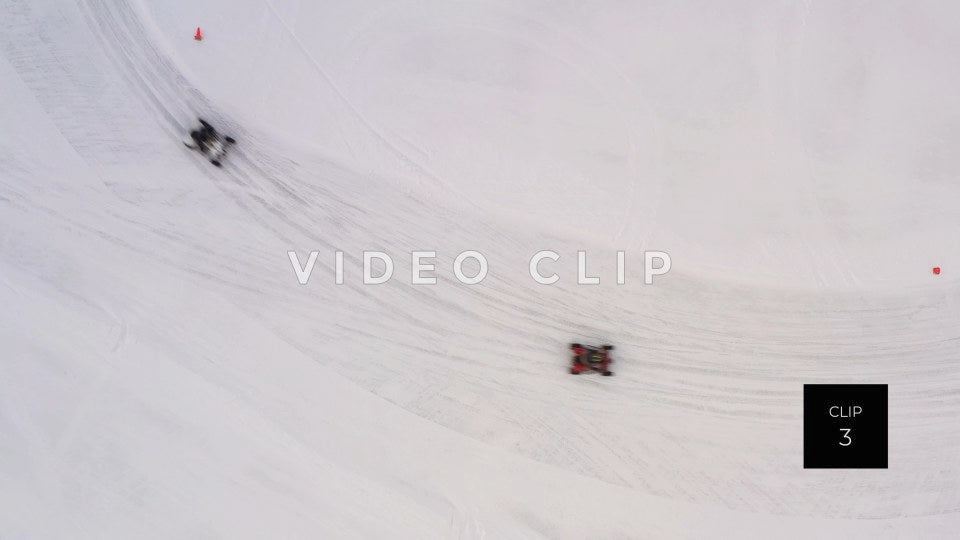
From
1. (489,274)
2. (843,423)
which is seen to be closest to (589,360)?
(489,274)

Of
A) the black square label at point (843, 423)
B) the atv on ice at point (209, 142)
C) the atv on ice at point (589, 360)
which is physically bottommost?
the black square label at point (843, 423)

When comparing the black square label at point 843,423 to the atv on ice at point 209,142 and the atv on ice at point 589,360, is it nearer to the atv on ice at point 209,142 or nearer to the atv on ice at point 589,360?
the atv on ice at point 589,360

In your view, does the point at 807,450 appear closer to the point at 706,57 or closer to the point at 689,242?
the point at 689,242

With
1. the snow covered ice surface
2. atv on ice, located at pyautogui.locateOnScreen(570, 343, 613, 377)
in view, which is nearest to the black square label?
the snow covered ice surface

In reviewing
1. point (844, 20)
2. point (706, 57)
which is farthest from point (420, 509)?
point (844, 20)

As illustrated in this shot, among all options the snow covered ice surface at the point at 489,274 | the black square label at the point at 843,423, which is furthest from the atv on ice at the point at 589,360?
the black square label at the point at 843,423

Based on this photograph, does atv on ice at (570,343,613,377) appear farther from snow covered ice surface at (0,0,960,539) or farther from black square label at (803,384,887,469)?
black square label at (803,384,887,469)

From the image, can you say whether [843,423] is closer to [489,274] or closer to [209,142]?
[489,274]
